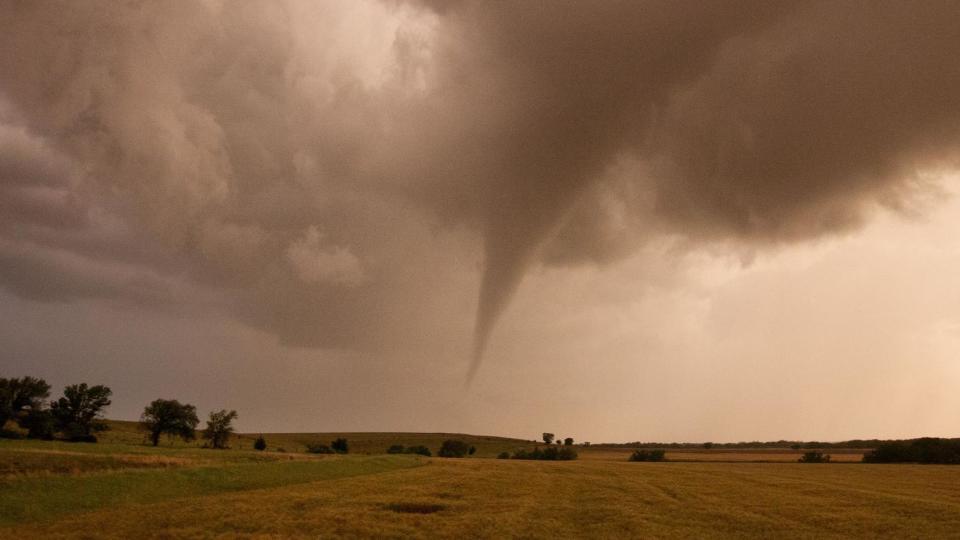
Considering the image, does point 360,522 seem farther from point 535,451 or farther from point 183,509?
point 535,451

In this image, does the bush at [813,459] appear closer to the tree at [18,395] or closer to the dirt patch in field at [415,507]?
the dirt patch in field at [415,507]

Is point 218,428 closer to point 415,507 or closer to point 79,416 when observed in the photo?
point 79,416

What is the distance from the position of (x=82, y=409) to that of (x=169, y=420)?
1810cm

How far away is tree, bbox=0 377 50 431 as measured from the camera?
9862 cm

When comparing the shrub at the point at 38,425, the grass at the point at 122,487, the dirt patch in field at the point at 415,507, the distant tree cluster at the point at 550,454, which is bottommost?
the dirt patch in field at the point at 415,507

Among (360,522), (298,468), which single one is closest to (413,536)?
(360,522)

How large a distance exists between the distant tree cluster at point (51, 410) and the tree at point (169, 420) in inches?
417

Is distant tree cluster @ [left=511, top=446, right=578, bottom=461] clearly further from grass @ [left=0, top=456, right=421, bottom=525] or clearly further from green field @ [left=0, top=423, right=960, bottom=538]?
grass @ [left=0, top=456, right=421, bottom=525]

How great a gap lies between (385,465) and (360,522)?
59.0m

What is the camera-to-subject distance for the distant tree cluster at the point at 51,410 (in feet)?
329

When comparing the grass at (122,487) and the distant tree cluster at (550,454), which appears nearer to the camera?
the grass at (122,487)

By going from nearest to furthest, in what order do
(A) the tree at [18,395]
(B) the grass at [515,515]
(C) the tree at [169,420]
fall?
(B) the grass at [515,515] → (A) the tree at [18,395] → (C) the tree at [169,420]

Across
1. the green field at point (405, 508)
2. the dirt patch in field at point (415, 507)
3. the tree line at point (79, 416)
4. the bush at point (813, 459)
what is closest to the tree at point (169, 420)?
the tree line at point (79, 416)

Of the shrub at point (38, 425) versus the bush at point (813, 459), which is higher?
the shrub at point (38, 425)
